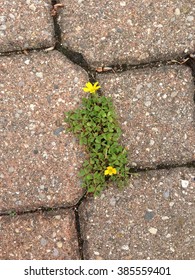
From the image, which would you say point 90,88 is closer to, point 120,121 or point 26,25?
point 120,121

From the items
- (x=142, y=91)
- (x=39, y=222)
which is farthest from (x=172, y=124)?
(x=39, y=222)

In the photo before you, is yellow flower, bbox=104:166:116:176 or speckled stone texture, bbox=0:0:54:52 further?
speckled stone texture, bbox=0:0:54:52

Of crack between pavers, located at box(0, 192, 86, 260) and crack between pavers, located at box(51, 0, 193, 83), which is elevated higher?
crack between pavers, located at box(51, 0, 193, 83)

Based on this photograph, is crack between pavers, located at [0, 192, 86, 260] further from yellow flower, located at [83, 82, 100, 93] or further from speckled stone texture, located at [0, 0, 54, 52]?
speckled stone texture, located at [0, 0, 54, 52]

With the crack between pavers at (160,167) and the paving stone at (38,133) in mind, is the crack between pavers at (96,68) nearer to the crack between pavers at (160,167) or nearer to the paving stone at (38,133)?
the paving stone at (38,133)

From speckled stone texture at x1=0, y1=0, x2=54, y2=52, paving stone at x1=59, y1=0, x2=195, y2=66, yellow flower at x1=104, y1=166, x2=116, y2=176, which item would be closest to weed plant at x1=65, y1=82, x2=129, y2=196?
yellow flower at x1=104, y1=166, x2=116, y2=176
